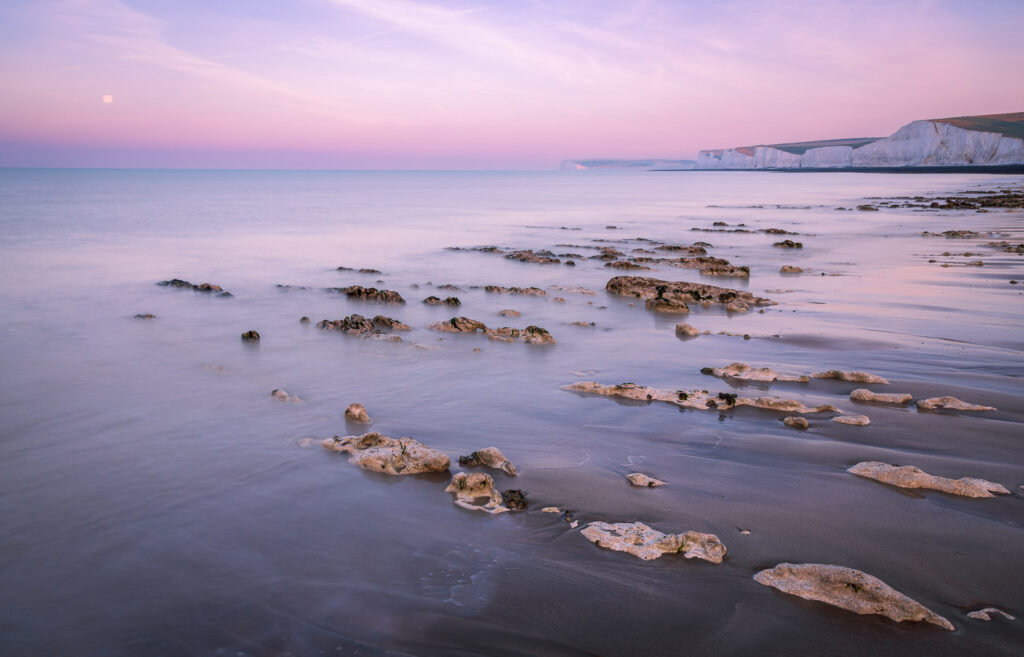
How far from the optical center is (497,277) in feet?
56.0

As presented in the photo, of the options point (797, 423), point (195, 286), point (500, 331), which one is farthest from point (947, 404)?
point (195, 286)

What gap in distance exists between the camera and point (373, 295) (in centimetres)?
1352

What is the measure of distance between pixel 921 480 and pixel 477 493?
344 centimetres

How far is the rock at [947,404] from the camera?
6.27 m

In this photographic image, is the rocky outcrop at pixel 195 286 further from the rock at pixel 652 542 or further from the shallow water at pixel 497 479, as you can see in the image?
the rock at pixel 652 542

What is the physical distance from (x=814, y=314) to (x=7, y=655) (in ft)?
38.5

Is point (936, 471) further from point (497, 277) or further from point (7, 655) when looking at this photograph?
point (497, 277)

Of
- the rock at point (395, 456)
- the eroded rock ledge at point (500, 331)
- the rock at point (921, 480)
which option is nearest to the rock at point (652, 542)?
the rock at point (395, 456)

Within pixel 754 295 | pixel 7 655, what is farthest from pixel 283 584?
pixel 754 295

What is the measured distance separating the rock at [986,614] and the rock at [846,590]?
19cm

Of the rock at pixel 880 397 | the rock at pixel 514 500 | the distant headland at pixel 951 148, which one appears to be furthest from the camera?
the distant headland at pixel 951 148

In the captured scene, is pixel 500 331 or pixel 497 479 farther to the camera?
pixel 500 331

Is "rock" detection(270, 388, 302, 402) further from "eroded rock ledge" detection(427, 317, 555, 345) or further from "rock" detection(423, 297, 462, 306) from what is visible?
"rock" detection(423, 297, 462, 306)

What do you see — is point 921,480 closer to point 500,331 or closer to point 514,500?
point 514,500
